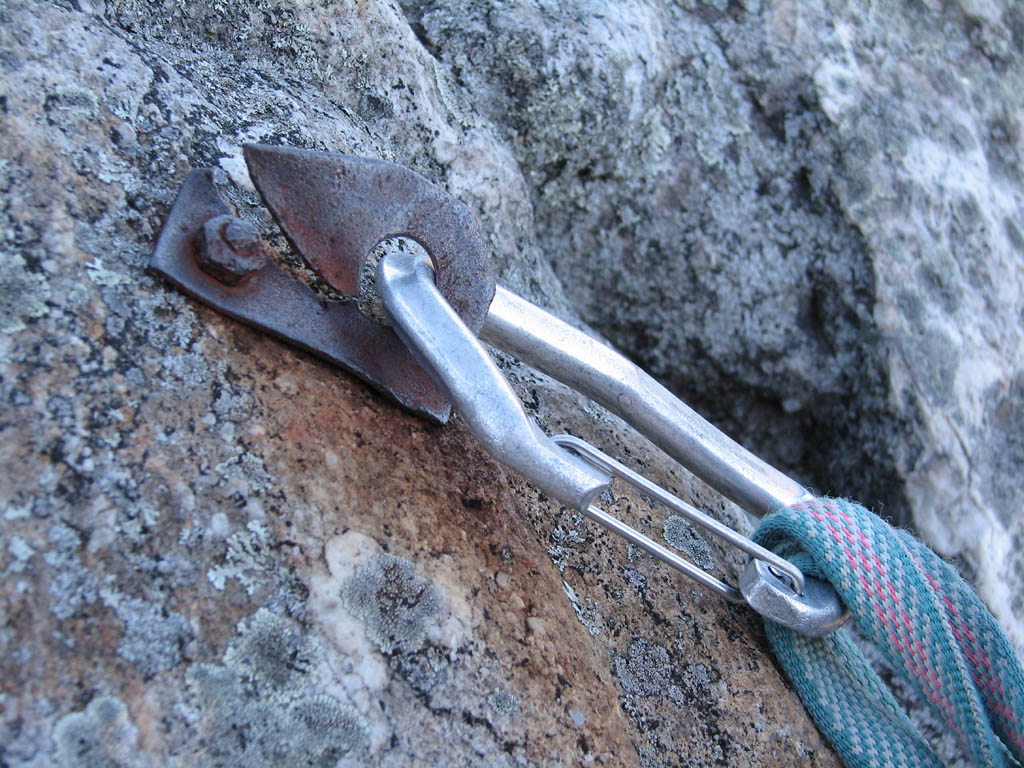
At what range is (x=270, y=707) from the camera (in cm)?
62

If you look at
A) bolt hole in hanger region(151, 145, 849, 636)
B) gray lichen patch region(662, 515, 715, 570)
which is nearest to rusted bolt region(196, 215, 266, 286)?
bolt hole in hanger region(151, 145, 849, 636)

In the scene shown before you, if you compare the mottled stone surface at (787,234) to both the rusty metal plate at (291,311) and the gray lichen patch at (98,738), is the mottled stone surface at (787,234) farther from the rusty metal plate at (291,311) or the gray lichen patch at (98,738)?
the gray lichen patch at (98,738)

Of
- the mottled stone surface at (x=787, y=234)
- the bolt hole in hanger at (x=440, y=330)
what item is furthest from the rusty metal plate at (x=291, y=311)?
the mottled stone surface at (x=787, y=234)

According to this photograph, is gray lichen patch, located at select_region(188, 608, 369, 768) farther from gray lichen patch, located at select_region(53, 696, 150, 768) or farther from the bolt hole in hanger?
the bolt hole in hanger

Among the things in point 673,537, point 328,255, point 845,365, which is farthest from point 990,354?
point 328,255

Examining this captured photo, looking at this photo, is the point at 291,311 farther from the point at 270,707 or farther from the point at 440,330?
the point at 270,707

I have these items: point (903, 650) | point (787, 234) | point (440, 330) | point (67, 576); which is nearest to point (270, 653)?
point (67, 576)

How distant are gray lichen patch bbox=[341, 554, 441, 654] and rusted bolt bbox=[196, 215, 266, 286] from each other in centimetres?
26

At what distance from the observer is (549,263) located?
1195mm

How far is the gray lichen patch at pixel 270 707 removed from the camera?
0.59 meters

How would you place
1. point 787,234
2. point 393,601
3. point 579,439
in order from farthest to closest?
point 787,234, point 579,439, point 393,601

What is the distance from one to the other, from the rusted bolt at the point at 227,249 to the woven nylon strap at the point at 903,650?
1.74 feet

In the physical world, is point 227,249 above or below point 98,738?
above

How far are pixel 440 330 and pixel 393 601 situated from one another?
219 millimetres
